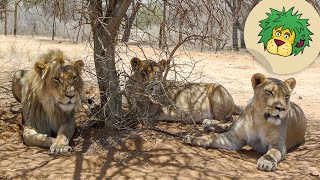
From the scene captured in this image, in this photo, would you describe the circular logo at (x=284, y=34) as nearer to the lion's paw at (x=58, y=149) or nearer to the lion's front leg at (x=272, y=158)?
the lion's front leg at (x=272, y=158)

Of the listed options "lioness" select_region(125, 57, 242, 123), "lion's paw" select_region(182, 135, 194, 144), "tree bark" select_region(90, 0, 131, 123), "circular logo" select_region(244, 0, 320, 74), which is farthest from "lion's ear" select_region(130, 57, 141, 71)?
"circular logo" select_region(244, 0, 320, 74)

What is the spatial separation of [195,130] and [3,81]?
3779 mm

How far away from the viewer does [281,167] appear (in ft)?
14.3

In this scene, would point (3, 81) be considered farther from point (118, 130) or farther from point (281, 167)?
point (281, 167)

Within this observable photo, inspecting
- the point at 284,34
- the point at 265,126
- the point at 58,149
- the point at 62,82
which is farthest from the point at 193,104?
the point at 58,149

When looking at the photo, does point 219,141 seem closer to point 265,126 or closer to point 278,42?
point 265,126

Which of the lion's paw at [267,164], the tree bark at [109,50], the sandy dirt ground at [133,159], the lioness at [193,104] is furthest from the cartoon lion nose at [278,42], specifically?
the tree bark at [109,50]

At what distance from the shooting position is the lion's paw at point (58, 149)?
426 cm

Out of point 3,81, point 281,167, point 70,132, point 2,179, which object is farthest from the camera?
point 3,81

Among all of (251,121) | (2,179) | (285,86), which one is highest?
(285,86)

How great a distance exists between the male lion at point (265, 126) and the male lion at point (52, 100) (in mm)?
1288

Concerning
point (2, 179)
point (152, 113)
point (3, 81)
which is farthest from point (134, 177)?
point (3, 81)

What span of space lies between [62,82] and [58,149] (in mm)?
669

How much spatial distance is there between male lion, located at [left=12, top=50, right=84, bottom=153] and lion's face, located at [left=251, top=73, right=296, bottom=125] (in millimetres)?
1883
